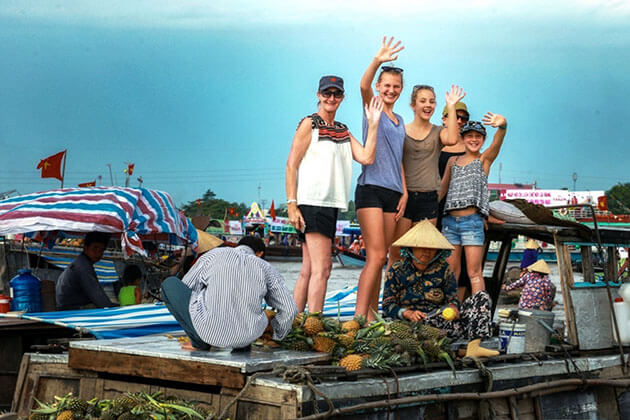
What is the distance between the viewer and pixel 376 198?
6578 millimetres

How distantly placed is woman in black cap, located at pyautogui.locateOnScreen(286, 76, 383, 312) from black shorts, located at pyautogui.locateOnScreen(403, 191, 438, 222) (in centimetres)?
74

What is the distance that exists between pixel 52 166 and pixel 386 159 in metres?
10.4

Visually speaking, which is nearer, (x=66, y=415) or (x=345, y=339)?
(x=66, y=415)

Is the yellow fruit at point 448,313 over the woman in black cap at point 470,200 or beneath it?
beneath

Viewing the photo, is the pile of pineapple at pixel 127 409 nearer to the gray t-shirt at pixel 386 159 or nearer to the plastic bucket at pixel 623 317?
Result: the gray t-shirt at pixel 386 159

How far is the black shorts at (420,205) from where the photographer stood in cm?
702

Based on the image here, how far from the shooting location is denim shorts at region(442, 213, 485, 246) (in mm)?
6977

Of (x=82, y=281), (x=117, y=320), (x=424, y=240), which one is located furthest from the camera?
(x=82, y=281)

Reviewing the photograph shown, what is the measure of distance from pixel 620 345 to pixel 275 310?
3.01 meters

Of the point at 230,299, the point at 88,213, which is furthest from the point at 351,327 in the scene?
the point at 88,213

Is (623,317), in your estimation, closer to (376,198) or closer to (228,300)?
(376,198)

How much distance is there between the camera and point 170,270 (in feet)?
44.2

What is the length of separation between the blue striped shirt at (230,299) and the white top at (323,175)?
4.79 ft

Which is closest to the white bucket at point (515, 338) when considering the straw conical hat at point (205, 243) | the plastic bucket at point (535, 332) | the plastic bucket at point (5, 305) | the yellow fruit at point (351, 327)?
the plastic bucket at point (535, 332)
